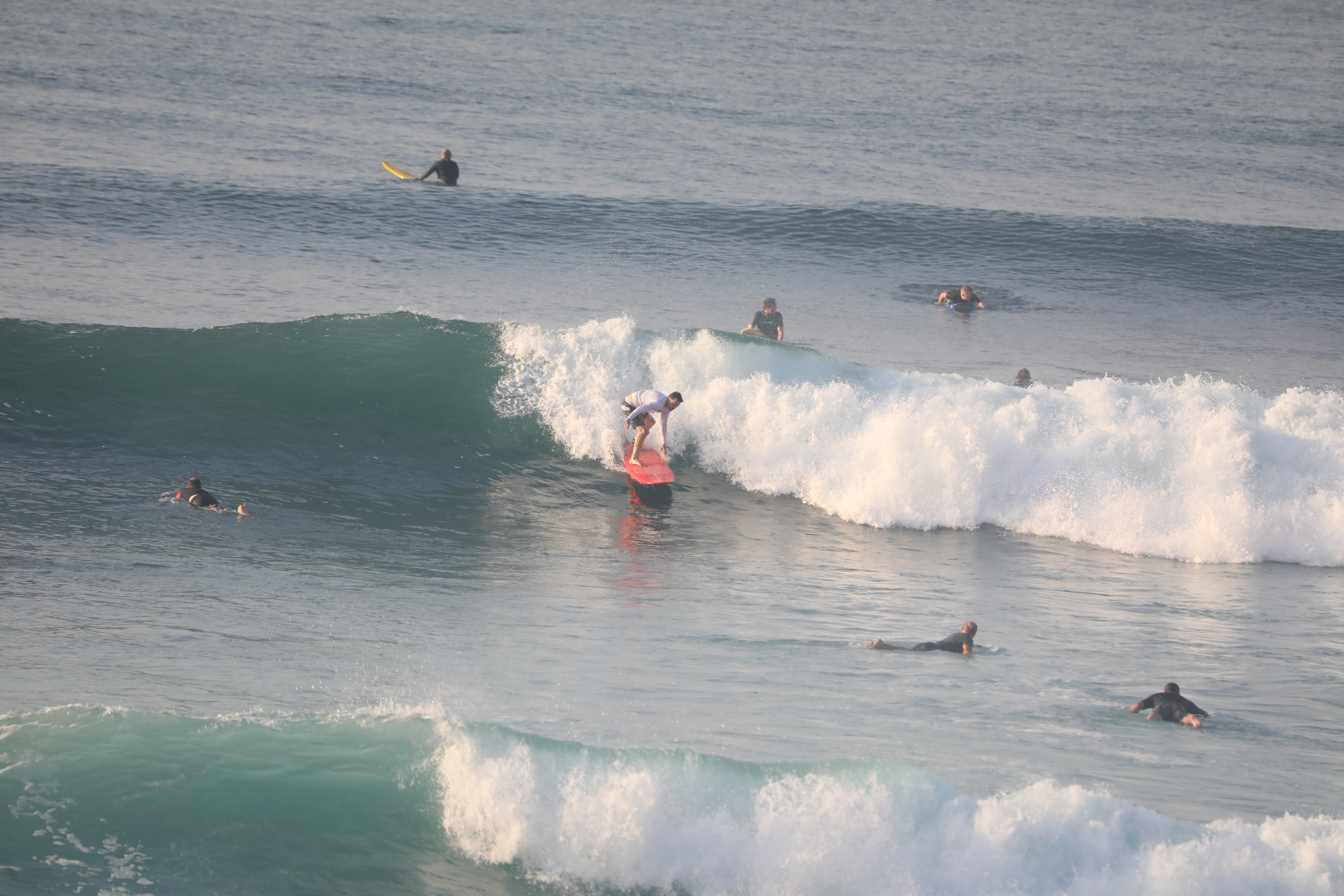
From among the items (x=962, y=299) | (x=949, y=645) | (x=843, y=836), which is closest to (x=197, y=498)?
(x=949, y=645)

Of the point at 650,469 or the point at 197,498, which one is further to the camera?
the point at 650,469

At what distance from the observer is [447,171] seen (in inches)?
976

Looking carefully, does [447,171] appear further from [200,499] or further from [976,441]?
[976,441]

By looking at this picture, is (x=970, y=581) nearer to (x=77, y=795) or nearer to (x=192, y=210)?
(x=77, y=795)

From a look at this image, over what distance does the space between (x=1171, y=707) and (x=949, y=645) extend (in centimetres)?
160

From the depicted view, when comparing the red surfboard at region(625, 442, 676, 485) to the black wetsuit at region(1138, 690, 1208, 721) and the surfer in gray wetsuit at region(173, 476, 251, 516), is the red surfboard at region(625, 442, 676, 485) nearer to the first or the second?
the surfer in gray wetsuit at region(173, 476, 251, 516)

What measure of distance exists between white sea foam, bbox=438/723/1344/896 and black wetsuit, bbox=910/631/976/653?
2.42 m

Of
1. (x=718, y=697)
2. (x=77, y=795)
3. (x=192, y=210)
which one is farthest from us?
(x=192, y=210)

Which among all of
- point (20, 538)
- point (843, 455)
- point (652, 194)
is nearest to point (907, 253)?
point (652, 194)

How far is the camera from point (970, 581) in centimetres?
1020

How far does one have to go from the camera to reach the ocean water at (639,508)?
5426mm

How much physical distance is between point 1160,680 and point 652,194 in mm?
20214

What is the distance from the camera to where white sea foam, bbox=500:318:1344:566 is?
11953 millimetres

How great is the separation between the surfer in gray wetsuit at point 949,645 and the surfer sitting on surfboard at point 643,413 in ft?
15.8
